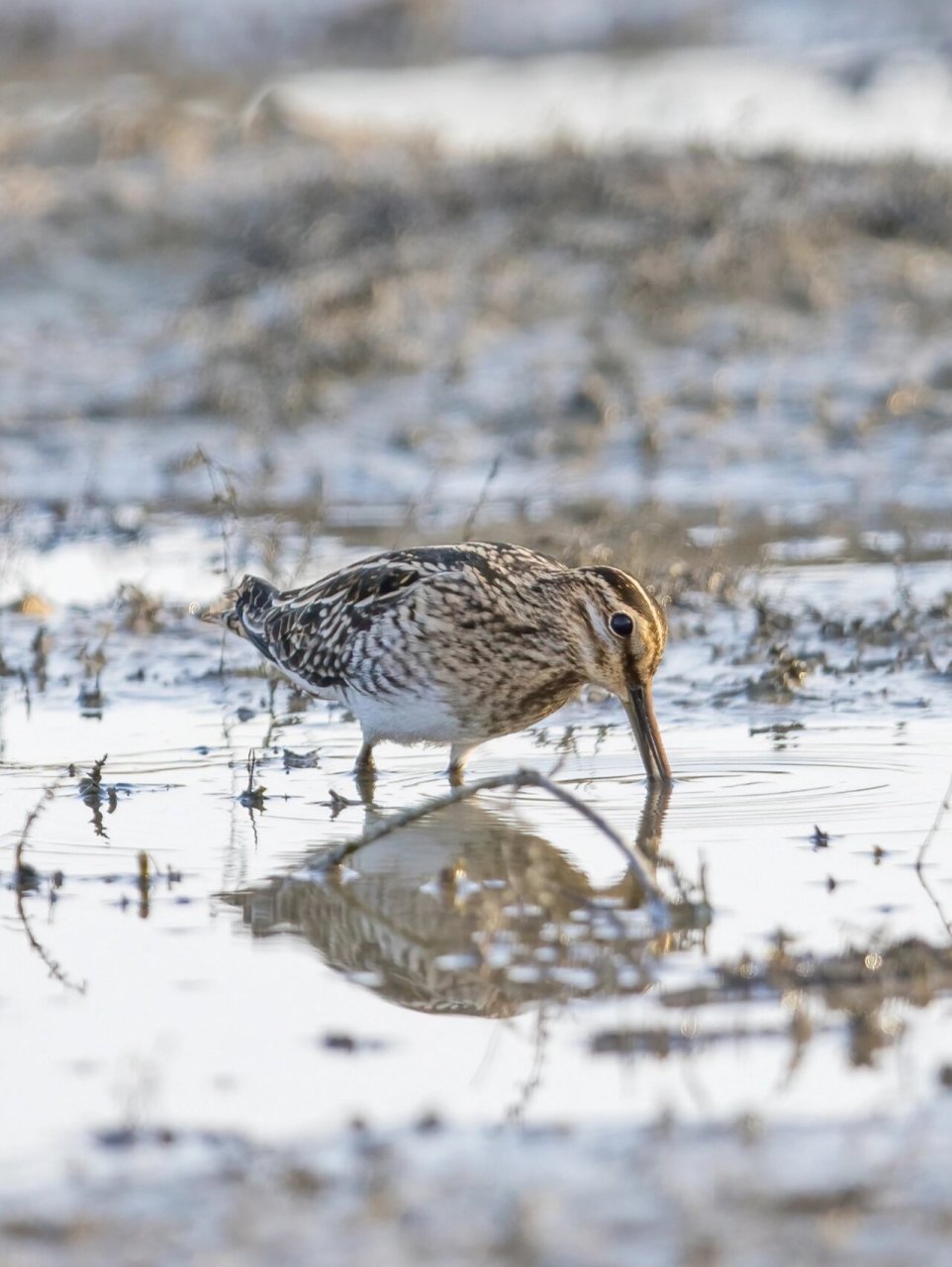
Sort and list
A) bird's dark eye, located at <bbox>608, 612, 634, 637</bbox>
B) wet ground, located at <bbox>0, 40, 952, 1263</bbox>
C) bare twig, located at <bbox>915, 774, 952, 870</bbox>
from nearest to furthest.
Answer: wet ground, located at <bbox>0, 40, 952, 1263</bbox>
bare twig, located at <bbox>915, 774, 952, 870</bbox>
bird's dark eye, located at <bbox>608, 612, 634, 637</bbox>

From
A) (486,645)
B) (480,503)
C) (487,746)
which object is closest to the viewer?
(486,645)

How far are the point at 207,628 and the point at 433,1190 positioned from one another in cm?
590

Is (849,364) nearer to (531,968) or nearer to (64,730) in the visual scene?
(64,730)

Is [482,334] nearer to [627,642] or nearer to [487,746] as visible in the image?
[487,746]

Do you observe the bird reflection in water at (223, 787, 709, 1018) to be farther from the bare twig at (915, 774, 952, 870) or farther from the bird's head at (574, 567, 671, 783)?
the bare twig at (915, 774, 952, 870)

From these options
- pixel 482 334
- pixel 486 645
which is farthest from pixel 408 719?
pixel 482 334

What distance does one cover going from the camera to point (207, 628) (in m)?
9.75

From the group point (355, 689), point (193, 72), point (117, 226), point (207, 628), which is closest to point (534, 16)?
point (193, 72)

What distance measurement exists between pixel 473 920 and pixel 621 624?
4.90 ft

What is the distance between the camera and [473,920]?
5770 millimetres

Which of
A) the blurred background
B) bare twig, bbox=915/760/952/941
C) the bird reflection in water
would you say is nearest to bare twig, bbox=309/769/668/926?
the bird reflection in water

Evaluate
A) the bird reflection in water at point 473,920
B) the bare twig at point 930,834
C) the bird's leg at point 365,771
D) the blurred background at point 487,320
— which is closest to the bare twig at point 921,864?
the bare twig at point 930,834

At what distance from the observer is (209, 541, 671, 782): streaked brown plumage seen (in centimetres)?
702

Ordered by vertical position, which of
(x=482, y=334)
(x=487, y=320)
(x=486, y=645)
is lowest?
(x=486, y=645)
